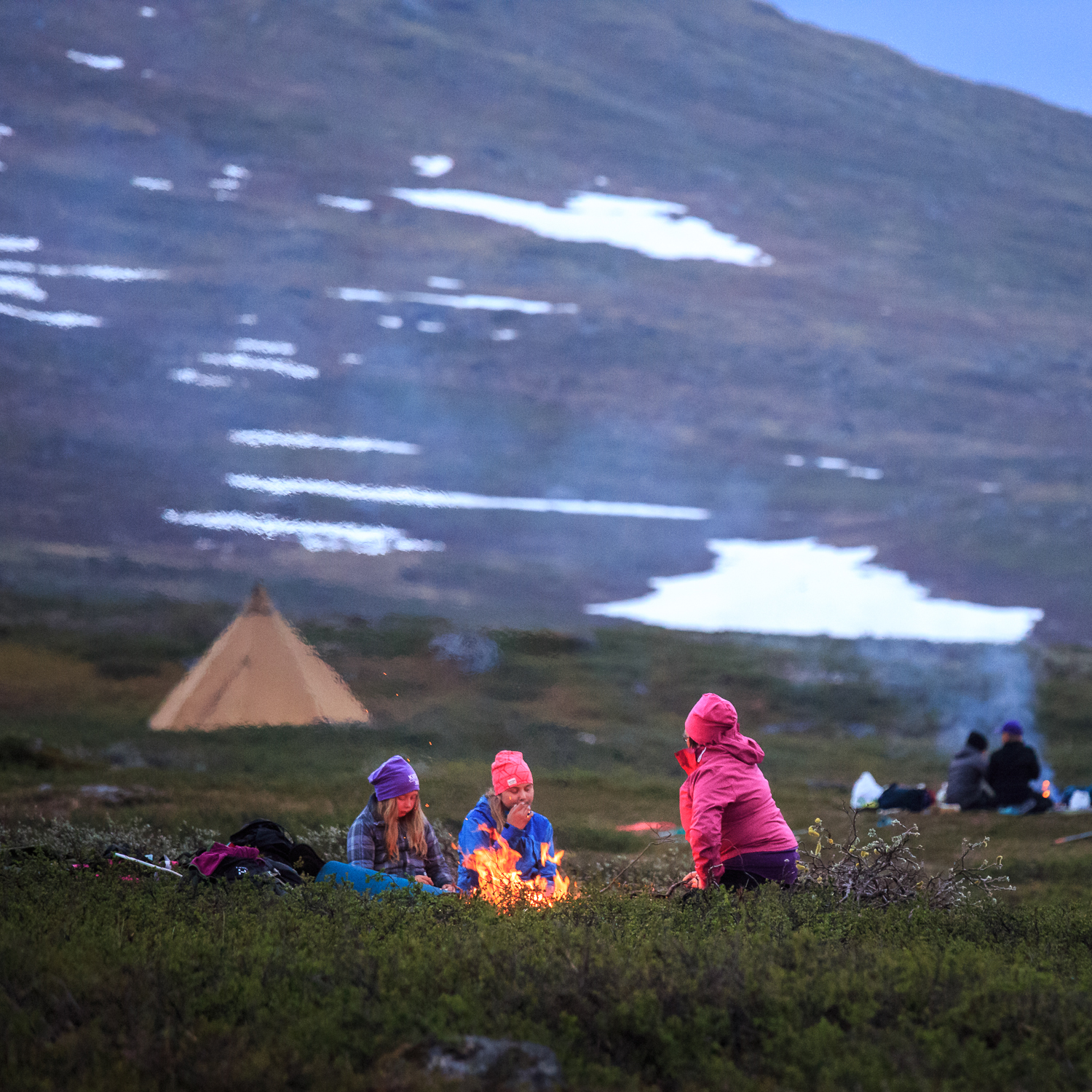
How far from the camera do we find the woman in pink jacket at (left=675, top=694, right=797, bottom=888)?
749 cm

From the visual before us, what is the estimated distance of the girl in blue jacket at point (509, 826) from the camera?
8453mm

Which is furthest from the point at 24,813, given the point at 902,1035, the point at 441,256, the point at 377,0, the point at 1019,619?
the point at 377,0

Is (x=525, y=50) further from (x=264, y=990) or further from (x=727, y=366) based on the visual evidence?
(x=264, y=990)

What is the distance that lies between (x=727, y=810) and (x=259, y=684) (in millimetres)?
9861

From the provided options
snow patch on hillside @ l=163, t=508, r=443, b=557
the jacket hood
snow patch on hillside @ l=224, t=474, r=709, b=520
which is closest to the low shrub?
the jacket hood

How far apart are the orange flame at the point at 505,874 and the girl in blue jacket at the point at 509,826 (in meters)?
0.01

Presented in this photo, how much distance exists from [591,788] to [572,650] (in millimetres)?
14163

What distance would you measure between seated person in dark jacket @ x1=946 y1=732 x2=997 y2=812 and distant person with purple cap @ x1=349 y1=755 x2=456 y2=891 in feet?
35.2

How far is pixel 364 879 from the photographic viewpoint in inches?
325

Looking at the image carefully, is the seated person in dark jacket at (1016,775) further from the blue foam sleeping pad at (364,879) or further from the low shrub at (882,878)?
the blue foam sleeping pad at (364,879)

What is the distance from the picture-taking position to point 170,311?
89375mm

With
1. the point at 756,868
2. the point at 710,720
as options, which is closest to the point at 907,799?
the point at 756,868

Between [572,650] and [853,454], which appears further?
[853,454]

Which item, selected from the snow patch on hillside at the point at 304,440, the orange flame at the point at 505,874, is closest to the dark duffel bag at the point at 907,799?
the orange flame at the point at 505,874
